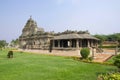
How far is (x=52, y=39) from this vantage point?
4469 centimetres

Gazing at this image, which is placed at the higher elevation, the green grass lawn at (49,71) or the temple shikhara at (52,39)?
the temple shikhara at (52,39)

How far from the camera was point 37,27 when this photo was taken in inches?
2200

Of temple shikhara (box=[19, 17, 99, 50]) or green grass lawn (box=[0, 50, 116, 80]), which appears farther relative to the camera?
temple shikhara (box=[19, 17, 99, 50])

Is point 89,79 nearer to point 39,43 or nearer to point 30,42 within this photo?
point 39,43

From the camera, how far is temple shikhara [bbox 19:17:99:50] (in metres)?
40.7

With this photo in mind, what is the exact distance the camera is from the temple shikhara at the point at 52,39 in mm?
40688

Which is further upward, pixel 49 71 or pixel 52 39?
pixel 52 39

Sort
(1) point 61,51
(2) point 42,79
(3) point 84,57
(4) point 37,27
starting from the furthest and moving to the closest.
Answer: (4) point 37,27 → (1) point 61,51 → (3) point 84,57 → (2) point 42,79

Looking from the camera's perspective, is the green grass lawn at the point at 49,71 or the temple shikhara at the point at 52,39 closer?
the green grass lawn at the point at 49,71

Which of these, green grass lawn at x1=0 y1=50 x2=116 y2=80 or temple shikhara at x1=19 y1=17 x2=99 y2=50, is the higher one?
temple shikhara at x1=19 y1=17 x2=99 y2=50

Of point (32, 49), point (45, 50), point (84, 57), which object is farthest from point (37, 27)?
point (84, 57)

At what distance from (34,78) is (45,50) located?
31410mm

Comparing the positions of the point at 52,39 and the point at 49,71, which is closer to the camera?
the point at 49,71

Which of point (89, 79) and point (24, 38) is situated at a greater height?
point (24, 38)
